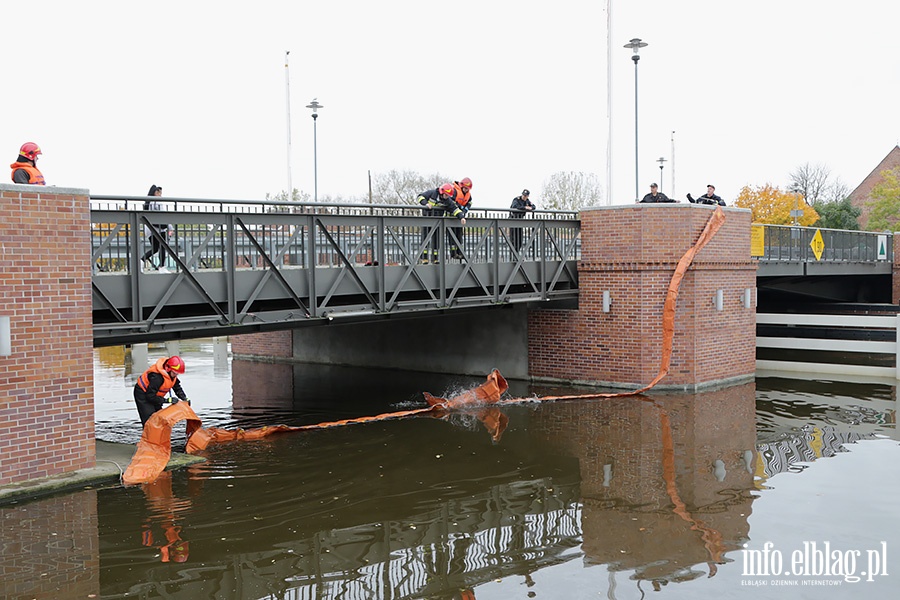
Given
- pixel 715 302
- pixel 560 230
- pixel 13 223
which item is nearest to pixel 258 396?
pixel 560 230

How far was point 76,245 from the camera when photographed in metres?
10.2

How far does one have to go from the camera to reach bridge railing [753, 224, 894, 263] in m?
24.2

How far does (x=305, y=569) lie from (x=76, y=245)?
5286 mm

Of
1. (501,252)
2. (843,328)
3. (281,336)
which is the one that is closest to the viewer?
(501,252)

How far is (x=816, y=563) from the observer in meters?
7.50

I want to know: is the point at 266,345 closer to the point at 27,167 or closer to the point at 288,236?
the point at 288,236

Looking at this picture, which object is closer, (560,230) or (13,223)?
(13,223)

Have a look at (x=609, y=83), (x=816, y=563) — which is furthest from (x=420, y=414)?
(x=609, y=83)

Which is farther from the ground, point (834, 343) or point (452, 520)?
point (834, 343)

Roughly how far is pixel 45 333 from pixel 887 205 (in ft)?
190

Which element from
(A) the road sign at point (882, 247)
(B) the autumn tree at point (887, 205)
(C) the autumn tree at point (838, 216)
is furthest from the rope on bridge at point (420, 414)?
(B) the autumn tree at point (887, 205)

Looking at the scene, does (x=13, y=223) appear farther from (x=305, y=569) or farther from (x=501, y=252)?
(x=501, y=252)

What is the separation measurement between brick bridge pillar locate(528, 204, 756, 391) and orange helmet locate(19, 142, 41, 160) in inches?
443

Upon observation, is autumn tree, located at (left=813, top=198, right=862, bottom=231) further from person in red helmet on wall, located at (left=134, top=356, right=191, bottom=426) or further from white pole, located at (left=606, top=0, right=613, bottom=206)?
person in red helmet on wall, located at (left=134, top=356, right=191, bottom=426)
